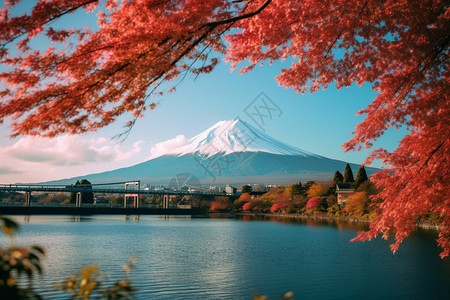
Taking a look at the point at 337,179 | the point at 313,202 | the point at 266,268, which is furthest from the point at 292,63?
the point at 337,179

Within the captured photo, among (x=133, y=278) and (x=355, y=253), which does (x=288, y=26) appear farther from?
(x=355, y=253)

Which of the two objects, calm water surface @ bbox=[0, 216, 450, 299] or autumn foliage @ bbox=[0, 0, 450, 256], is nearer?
autumn foliage @ bbox=[0, 0, 450, 256]

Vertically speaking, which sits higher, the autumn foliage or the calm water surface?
the autumn foliage

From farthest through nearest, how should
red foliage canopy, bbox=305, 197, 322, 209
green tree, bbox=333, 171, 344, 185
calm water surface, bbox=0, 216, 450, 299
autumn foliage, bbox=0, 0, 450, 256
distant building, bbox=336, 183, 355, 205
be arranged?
green tree, bbox=333, 171, 344, 185, red foliage canopy, bbox=305, 197, 322, 209, distant building, bbox=336, 183, 355, 205, calm water surface, bbox=0, 216, 450, 299, autumn foliage, bbox=0, 0, 450, 256

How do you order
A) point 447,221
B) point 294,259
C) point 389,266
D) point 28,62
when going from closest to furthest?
point 28,62 < point 447,221 < point 389,266 < point 294,259

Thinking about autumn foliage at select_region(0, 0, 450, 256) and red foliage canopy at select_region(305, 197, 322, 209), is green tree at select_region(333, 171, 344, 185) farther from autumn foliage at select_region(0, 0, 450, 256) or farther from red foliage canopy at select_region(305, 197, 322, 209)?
autumn foliage at select_region(0, 0, 450, 256)

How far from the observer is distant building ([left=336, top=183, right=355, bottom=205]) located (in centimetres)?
4411

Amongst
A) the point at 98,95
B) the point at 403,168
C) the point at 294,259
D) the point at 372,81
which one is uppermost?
the point at 372,81

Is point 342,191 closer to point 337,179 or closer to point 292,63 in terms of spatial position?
point 337,179

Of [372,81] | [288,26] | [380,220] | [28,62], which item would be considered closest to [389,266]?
[380,220]

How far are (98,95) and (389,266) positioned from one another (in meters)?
11.7

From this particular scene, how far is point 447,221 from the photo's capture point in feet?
16.3

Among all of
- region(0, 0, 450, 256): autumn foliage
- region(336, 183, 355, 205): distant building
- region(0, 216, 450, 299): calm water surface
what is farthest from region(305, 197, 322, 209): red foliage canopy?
region(0, 0, 450, 256): autumn foliage

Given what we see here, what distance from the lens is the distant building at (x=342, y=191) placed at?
44.1m
